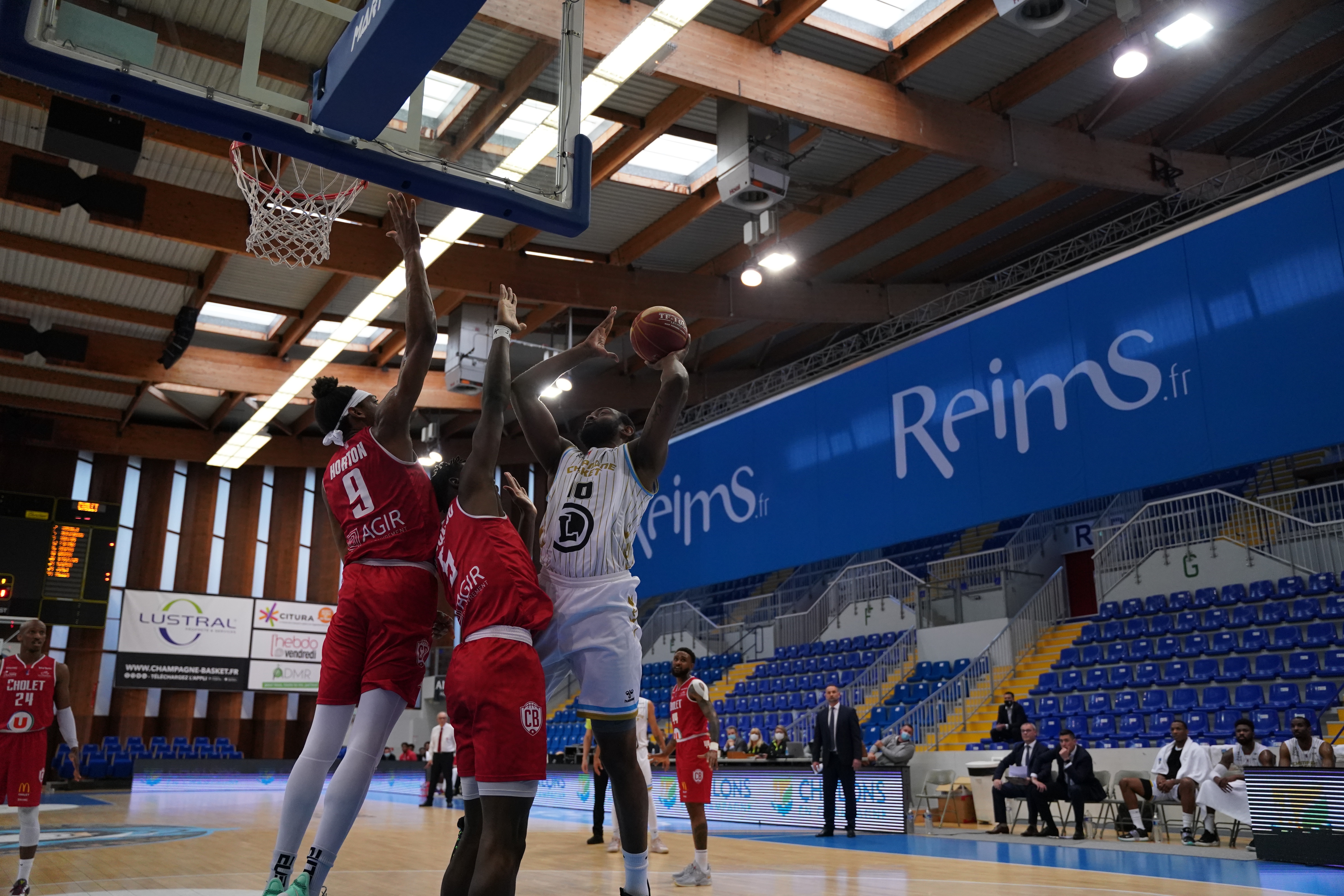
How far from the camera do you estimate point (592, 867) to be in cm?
738

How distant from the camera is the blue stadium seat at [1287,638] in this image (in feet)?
40.1

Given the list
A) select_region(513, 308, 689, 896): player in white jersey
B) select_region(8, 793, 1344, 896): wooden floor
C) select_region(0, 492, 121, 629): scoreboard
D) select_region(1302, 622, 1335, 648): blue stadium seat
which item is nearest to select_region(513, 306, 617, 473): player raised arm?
select_region(513, 308, 689, 896): player in white jersey

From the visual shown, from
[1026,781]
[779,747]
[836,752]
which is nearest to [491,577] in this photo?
[836,752]

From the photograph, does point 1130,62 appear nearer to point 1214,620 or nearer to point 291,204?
point 1214,620

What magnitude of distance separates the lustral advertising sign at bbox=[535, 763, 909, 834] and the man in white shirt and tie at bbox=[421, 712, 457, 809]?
2.24 metres

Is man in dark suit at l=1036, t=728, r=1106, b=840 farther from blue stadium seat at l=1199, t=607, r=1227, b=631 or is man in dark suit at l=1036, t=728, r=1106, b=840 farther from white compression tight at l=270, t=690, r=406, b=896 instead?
white compression tight at l=270, t=690, r=406, b=896

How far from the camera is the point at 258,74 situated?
16.2ft

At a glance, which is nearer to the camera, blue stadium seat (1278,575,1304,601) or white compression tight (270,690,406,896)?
white compression tight (270,690,406,896)

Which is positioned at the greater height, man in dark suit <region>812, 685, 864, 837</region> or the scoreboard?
the scoreboard

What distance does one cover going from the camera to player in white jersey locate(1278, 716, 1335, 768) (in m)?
9.68

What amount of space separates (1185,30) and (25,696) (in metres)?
11.6

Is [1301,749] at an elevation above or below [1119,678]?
below

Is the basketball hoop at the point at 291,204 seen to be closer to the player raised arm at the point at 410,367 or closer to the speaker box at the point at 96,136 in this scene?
the speaker box at the point at 96,136

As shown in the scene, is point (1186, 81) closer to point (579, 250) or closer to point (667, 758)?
point (579, 250)
